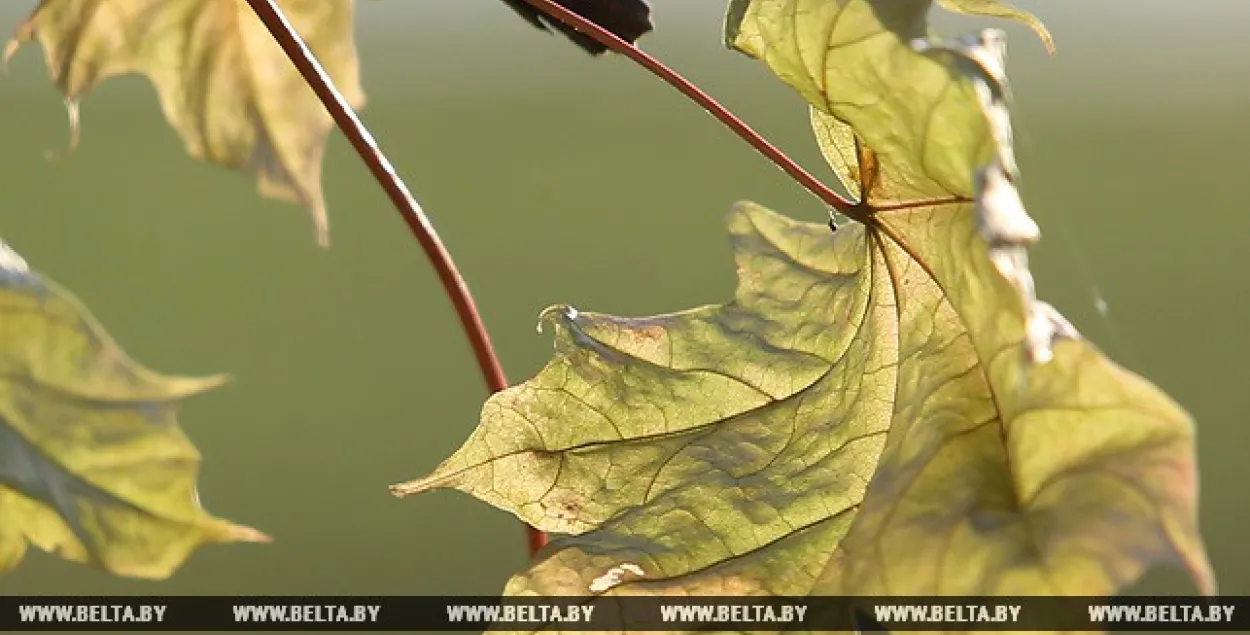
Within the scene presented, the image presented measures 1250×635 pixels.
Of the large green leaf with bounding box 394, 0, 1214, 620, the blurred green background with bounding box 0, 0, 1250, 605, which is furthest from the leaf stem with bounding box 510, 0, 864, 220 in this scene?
the blurred green background with bounding box 0, 0, 1250, 605

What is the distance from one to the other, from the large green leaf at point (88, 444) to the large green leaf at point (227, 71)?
222mm

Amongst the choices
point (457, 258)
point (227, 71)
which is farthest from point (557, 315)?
point (457, 258)

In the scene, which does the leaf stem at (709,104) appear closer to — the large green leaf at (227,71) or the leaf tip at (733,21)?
the leaf tip at (733,21)

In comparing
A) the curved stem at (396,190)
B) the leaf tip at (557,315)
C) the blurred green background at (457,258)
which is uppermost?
the curved stem at (396,190)

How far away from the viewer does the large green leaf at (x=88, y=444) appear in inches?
10.9

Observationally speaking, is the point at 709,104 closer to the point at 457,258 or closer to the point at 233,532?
the point at 233,532

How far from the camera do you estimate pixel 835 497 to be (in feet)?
1.05

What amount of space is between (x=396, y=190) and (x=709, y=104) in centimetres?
8

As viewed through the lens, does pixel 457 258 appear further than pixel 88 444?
Yes

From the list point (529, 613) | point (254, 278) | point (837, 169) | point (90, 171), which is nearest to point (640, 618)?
point (529, 613)

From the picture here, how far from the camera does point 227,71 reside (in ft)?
1.77

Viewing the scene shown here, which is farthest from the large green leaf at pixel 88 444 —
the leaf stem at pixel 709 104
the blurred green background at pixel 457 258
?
the blurred green background at pixel 457 258

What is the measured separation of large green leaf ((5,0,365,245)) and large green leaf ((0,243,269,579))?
0.22 metres

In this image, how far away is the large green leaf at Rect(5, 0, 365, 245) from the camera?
52cm
